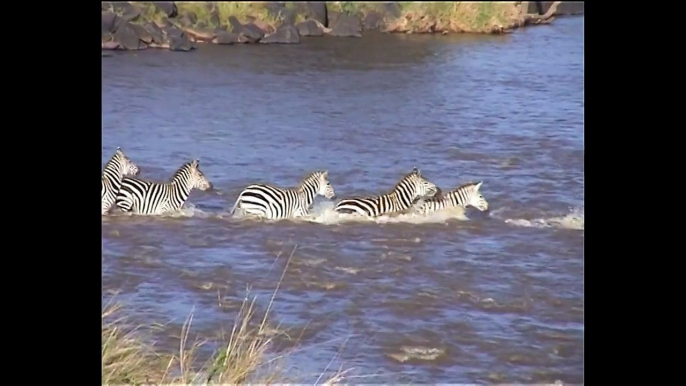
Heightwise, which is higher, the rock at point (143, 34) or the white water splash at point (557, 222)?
the rock at point (143, 34)

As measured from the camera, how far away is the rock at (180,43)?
1555 cm

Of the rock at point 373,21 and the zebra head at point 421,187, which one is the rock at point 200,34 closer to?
the rock at point 373,21

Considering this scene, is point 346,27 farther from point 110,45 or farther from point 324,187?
point 324,187

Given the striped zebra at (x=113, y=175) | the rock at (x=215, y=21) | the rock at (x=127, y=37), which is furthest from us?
the rock at (x=215, y=21)

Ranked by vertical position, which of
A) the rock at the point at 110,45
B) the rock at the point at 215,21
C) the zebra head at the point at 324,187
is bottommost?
the zebra head at the point at 324,187

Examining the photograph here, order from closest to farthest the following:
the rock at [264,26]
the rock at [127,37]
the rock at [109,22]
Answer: the rock at [127,37], the rock at [109,22], the rock at [264,26]

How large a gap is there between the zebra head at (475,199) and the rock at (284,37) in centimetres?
840

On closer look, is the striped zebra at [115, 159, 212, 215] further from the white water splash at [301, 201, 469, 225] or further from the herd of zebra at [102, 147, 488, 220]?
the white water splash at [301, 201, 469, 225]

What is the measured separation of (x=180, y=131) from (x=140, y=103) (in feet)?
4.50

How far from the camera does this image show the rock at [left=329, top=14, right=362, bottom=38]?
17.2 meters

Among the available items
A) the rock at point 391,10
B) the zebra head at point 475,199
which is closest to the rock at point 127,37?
the rock at point 391,10

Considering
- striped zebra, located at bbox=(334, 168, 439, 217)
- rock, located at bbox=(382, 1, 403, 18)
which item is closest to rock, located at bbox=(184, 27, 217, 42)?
rock, located at bbox=(382, 1, 403, 18)

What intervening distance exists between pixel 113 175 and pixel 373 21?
33.4 ft
